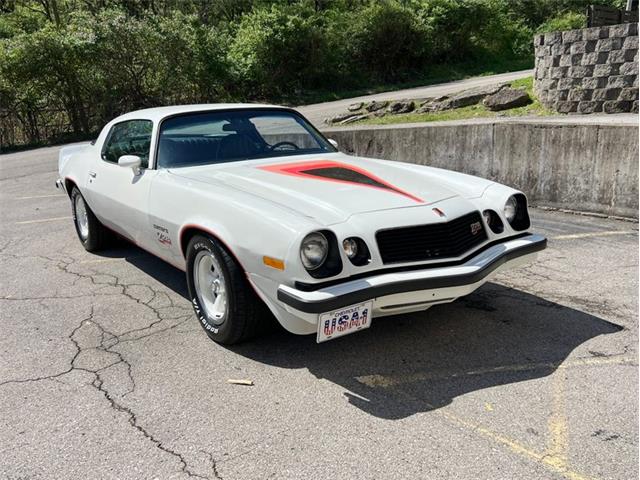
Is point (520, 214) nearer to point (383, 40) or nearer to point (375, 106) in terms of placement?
point (375, 106)

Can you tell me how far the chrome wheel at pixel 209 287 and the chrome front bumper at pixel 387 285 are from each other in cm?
73

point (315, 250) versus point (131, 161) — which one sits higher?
point (131, 161)

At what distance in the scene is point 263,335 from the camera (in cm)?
371

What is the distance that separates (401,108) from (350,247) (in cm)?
1141

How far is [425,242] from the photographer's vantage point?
3.29 m

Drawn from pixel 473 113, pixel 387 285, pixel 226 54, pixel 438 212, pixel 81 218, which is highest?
pixel 226 54

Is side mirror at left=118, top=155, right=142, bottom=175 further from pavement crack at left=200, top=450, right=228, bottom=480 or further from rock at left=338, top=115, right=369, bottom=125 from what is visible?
rock at left=338, top=115, right=369, bottom=125

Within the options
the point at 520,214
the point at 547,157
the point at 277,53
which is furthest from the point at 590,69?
the point at 277,53

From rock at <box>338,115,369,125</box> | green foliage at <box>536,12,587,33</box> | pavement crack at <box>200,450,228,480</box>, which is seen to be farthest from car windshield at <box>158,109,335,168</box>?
green foliage at <box>536,12,587,33</box>

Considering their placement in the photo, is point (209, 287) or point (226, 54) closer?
point (209, 287)

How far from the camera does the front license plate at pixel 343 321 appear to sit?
9.76 feet

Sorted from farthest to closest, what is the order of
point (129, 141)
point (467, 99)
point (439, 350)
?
1. point (467, 99)
2. point (129, 141)
3. point (439, 350)

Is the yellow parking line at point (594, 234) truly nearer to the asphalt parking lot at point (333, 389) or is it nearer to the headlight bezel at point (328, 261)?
the asphalt parking lot at point (333, 389)

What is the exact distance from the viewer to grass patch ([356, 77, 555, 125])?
Answer: 34.5 feet
